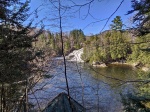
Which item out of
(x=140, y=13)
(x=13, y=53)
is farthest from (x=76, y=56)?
(x=140, y=13)

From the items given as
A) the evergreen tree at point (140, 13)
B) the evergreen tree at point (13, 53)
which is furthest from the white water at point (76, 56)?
the evergreen tree at point (140, 13)

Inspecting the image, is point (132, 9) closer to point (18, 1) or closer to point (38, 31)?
point (18, 1)

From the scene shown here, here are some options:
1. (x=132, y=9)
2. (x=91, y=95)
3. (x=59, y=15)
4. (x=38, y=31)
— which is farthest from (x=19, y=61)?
(x=91, y=95)

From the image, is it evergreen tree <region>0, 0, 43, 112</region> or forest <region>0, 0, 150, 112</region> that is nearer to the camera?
forest <region>0, 0, 150, 112</region>

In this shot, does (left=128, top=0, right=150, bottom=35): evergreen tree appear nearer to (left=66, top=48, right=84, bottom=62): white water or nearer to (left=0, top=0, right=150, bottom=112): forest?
(left=0, top=0, right=150, bottom=112): forest

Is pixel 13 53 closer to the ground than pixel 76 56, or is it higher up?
higher up

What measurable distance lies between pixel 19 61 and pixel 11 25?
1.52 m

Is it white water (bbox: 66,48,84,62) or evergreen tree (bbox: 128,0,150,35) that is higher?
evergreen tree (bbox: 128,0,150,35)

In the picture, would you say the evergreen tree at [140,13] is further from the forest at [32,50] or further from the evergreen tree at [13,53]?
the evergreen tree at [13,53]

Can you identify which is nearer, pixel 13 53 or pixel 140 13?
pixel 140 13

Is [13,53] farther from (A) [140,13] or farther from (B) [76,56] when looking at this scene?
(A) [140,13]

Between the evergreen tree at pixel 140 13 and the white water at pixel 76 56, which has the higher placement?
the evergreen tree at pixel 140 13

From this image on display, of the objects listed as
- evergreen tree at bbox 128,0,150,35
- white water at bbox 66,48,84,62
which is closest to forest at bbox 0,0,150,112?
evergreen tree at bbox 128,0,150,35

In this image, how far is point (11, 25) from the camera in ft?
20.0
